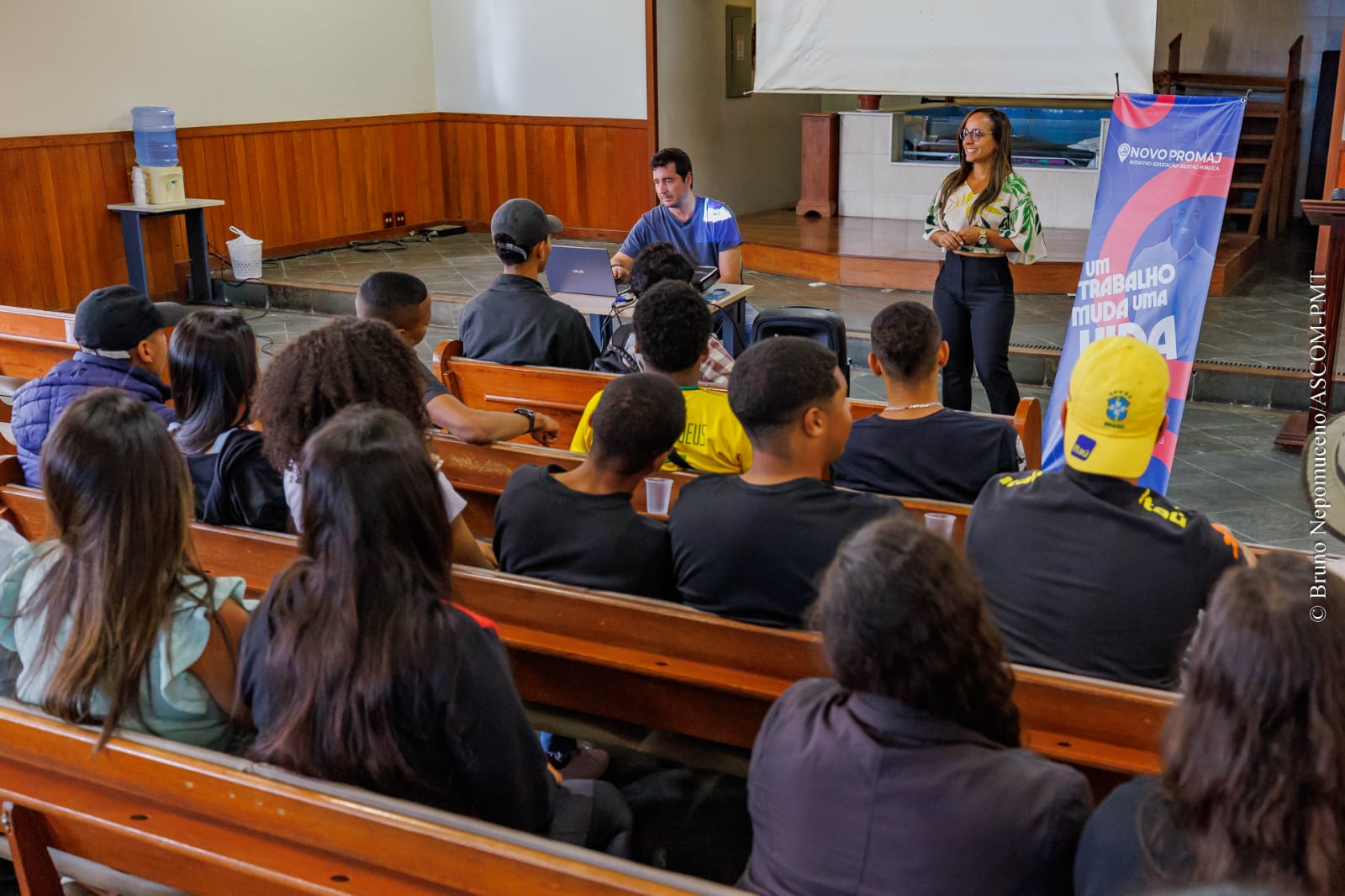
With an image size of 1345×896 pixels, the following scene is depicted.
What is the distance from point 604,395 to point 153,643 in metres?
0.95

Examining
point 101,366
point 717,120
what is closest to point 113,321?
point 101,366

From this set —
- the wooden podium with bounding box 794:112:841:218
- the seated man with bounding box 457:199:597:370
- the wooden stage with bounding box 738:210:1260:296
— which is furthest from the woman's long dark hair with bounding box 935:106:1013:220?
the wooden podium with bounding box 794:112:841:218

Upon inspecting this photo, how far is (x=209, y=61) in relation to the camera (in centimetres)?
851

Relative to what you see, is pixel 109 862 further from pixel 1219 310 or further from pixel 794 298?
pixel 1219 310

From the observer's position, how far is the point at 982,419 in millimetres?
2801

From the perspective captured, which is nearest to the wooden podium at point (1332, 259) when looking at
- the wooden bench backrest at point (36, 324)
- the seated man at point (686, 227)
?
the seated man at point (686, 227)

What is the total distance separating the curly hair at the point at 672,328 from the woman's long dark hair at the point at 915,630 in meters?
1.59

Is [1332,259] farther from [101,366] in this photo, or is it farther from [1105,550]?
[101,366]

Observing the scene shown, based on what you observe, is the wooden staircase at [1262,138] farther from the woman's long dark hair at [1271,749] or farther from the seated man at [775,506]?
the woman's long dark hair at [1271,749]

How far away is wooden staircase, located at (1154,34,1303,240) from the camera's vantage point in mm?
9492

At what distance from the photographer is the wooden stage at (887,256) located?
7.44 m

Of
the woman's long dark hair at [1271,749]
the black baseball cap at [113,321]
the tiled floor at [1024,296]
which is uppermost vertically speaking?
the black baseball cap at [113,321]

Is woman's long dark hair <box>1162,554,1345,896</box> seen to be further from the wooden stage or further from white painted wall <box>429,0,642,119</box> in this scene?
white painted wall <box>429,0,642,119</box>

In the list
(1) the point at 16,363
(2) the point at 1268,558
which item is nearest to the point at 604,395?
(2) the point at 1268,558
